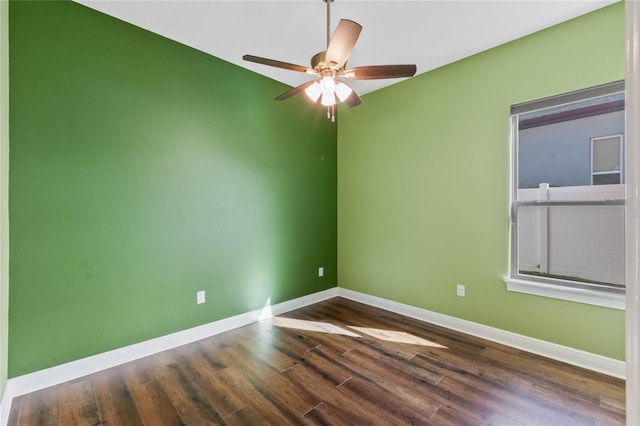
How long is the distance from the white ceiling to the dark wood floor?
279cm

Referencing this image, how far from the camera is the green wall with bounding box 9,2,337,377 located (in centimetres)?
205

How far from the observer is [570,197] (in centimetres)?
252

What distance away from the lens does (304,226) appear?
3793 millimetres

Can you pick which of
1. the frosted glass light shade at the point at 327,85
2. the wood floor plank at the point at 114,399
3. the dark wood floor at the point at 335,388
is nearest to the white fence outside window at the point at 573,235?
the dark wood floor at the point at 335,388

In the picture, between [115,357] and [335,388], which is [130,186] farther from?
[335,388]

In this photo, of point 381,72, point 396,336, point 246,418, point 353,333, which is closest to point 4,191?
point 246,418

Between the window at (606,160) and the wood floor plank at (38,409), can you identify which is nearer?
the wood floor plank at (38,409)

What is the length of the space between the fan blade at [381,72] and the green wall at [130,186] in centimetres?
159

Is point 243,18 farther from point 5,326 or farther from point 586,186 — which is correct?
point 586,186

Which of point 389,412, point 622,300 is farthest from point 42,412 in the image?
point 622,300

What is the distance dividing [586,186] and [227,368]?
3.30 metres

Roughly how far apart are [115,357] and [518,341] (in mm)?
3461

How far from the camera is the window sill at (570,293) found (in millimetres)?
2207

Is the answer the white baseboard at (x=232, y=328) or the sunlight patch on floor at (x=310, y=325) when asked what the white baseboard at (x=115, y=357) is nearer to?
the white baseboard at (x=232, y=328)
